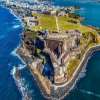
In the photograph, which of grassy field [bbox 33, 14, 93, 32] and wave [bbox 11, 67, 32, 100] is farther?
grassy field [bbox 33, 14, 93, 32]

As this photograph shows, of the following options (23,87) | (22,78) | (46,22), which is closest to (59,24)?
(46,22)

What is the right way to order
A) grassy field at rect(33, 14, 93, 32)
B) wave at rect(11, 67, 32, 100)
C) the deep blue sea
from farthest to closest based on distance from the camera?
grassy field at rect(33, 14, 93, 32), the deep blue sea, wave at rect(11, 67, 32, 100)

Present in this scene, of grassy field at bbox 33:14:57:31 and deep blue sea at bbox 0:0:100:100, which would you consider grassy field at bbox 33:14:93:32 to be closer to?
grassy field at bbox 33:14:57:31

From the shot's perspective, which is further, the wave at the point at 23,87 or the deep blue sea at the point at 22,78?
the deep blue sea at the point at 22,78

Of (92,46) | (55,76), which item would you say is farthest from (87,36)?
(55,76)

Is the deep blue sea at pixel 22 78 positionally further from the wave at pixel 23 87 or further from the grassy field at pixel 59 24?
the grassy field at pixel 59 24

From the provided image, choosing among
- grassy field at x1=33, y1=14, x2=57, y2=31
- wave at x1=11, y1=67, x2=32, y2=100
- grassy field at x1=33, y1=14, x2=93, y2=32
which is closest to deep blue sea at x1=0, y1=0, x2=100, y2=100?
wave at x1=11, y1=67, x2=32, y2=100

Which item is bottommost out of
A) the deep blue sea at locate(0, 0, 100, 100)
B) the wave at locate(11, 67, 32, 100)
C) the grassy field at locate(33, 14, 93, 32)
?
the deep blue sea at locate(0, 0, 100, 100)

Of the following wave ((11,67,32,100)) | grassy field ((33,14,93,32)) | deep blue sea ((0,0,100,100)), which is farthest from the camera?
grassy field ((33,14,93,32))

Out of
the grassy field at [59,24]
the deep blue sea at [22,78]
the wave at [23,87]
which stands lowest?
the deep blue sea at [22,78]

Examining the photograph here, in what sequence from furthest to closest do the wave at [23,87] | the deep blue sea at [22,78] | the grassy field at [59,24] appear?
the grassy field at [59,24]
the deep blue sea at [22,78]
the wave at [23,87]

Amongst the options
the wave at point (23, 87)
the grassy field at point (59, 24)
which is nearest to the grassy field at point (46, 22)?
the grassy field at point (59, 24)
